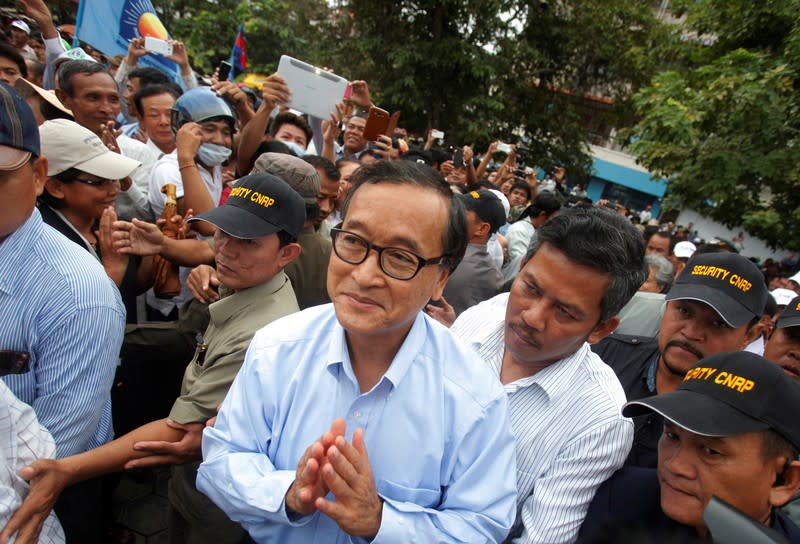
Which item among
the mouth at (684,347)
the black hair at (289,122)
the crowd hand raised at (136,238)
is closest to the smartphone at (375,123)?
the black hair at (289,122)

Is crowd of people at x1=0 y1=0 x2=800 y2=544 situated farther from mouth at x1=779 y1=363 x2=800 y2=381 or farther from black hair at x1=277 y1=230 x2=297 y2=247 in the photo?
mouth at x1=779 y1=363 x2=800 y2=381

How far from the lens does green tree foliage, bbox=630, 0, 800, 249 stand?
7.82 m

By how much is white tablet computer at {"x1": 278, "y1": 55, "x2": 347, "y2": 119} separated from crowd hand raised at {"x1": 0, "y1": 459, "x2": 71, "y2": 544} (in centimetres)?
425

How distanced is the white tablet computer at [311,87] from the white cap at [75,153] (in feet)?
9.69

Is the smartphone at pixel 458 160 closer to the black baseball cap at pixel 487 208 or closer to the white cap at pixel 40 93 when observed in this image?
the black baseball cap at pixel 487 208

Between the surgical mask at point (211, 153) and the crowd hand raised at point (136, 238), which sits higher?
the surgical mask at point (211, 153)

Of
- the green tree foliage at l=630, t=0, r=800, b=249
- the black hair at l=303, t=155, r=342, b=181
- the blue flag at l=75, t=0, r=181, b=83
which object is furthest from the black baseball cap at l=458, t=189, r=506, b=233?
the green tree foliage at l=630, t=0, r=800, b=249

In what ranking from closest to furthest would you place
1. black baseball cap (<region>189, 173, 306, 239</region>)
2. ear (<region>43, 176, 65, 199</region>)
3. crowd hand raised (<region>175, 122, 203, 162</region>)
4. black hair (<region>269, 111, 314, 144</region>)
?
black baseball cap (<region>189, 173, 306, 239</region>)
ear (<region>43, 176, 65, 199</region>)
crowd hand raised (<region>175, 122, 203, 162</region>)
black hair (<region>269, 111, 314, 144</region>)

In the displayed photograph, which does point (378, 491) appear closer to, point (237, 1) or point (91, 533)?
point (91, 533)

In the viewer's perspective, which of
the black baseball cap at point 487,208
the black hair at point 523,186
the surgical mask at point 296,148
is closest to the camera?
the black baseball cap at point 487,208

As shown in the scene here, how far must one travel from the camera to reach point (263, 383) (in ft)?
4.64

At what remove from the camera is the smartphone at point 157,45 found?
5.29 m

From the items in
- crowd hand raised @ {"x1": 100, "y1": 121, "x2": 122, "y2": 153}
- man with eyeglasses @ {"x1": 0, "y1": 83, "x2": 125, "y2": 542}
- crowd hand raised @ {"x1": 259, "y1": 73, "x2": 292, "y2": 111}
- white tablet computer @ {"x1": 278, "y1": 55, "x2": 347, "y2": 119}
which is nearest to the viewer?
man with eyeglasses @ {"x1": 0, "y1": 83, "x2": 125, "y2": 542}

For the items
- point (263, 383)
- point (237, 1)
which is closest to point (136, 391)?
point (263, 383)
